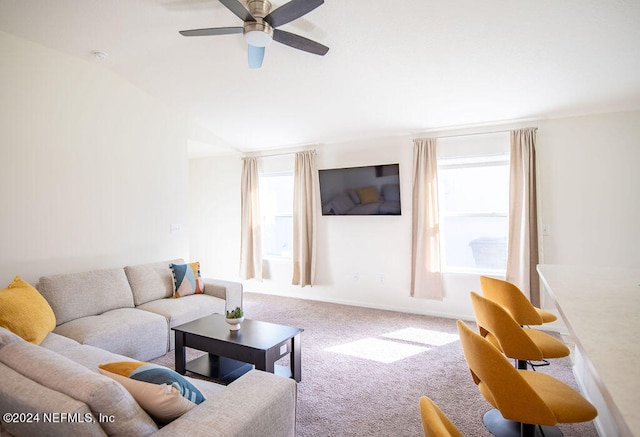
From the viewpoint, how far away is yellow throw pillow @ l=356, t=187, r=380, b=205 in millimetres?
4773

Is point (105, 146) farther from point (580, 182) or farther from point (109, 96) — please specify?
point (580, 182)

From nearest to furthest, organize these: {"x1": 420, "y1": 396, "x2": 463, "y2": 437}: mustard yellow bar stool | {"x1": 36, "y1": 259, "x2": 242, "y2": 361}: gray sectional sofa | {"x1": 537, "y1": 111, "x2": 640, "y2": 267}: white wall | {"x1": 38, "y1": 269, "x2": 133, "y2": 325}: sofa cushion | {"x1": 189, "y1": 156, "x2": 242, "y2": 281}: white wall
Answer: {"x1": 420, "y1": 396, "x2": 463, "y2": 437}: mustard yellow bar stool → {"x1": 36, "y1": 259, "x2": 242, "y2": 361}: gray sectional sofa → {"x1": 38, "y1": 269, "x2": 133, "y2": 325}: sofa cushion → {"x1": 537, "y1": 111, "x2": 640, "y2": 267}: white wall → {"x1": 189, "y1": 156, "x2": 242, "y2": 281}: white wall

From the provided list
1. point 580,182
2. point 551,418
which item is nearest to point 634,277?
point 551,418

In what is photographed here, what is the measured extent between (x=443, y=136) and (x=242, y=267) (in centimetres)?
383

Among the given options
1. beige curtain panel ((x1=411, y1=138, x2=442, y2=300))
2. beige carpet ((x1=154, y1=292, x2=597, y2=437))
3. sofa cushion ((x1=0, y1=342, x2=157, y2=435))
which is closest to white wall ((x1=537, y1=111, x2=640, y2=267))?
beige curtain panel ((x1=411, y1=138, x2=442, y2=300))

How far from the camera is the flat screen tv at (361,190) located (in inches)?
183

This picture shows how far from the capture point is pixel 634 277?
2061 mm

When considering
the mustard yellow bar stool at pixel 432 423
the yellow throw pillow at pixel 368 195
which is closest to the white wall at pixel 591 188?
the yellow throw pillow at pixel 368 195

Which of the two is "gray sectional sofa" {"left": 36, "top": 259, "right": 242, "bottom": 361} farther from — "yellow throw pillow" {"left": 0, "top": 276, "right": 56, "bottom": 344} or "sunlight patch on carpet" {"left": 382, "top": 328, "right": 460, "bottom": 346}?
"sunlight patch on carpet" {"left": 382, "top": 328, "right": 460, "bottom": 346}

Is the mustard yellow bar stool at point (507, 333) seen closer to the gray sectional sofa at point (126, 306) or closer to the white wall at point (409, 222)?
the white wall at point (409, 222)

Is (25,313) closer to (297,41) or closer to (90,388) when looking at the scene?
(90,388)

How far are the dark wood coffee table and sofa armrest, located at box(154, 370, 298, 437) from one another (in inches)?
31.1

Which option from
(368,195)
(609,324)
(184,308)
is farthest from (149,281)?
(609,324)

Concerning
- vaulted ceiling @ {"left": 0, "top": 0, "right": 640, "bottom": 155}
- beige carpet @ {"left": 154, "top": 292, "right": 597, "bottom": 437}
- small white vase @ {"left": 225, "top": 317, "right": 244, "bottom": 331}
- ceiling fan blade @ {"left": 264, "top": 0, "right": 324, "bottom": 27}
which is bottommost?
beige carpet @ {"left": 154, "top": 292, "right": 597, "bottom": 437}
